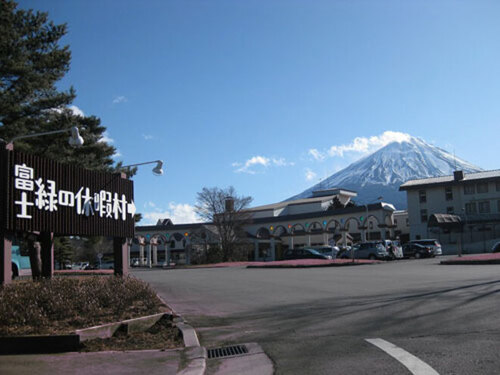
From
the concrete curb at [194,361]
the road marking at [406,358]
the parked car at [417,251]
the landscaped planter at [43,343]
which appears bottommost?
the parked car at [417,251]

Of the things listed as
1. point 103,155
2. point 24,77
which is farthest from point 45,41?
point 103,155

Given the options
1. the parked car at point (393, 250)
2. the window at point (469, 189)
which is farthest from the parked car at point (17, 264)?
the window at point (469, 189)

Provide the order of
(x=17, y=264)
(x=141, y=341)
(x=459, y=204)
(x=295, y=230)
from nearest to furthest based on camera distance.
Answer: (x=141, y=341) < (x=17, y=264) < (x=459, y=204) < (x=295, y=230)

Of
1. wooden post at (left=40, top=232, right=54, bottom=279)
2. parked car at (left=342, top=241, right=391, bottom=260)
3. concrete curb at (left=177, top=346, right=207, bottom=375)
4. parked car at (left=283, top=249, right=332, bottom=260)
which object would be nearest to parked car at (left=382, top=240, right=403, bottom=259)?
parked car at (left=342, top=241, right=391, bottom=260)

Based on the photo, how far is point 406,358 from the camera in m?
6.22

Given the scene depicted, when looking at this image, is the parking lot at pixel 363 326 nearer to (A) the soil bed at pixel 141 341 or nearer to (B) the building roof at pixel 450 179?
(A) the soil bed at pixel 141 341

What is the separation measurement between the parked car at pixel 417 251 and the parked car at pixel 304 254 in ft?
23.9

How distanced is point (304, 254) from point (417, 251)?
10505 mm

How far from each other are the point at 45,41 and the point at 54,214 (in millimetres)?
13850

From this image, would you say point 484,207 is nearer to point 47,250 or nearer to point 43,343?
point 47,250

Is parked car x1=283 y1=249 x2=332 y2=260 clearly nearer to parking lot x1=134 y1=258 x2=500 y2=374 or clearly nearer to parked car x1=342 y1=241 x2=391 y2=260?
parked car x1=342 y1=241 x2=391 y2=260

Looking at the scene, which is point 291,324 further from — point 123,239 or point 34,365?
point 123,239

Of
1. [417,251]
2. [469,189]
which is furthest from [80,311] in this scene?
[469,189]

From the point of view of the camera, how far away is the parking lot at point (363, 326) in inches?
242
